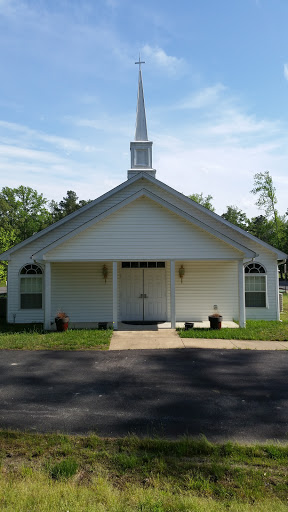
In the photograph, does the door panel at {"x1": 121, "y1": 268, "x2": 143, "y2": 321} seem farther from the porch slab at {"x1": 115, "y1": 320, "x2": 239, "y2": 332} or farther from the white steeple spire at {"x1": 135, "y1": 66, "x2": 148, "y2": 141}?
the white steeple spire at {"x1": 135, "y1": 66, "x2": 148, "y2": 141}

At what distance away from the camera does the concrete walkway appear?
1036 centimetres

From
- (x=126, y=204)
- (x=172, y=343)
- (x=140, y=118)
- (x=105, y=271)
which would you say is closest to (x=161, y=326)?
(x=172, y=343)

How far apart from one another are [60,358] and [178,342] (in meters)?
3.80

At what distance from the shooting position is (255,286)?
1534cm

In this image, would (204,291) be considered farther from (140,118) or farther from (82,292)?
(140,118)

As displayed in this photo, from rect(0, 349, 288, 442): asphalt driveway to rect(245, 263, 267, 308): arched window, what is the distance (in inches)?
226

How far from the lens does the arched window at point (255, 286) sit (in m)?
15.3

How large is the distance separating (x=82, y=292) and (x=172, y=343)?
5634 millimetres

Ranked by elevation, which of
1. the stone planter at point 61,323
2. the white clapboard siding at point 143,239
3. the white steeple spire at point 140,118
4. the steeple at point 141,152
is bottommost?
the stone planter at point 61,323

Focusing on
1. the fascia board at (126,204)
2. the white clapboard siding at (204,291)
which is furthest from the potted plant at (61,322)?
the white clapboard siding at (204,291)

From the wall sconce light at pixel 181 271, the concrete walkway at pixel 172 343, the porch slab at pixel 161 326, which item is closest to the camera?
the concrete walkway at pixel 172 343

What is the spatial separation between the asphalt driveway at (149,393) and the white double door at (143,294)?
504 cm

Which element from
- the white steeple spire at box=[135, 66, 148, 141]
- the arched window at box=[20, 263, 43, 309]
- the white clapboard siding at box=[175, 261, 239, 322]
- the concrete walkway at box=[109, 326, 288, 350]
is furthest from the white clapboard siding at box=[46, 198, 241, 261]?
the white steeple spire at box=[135, 66, 148, 141]

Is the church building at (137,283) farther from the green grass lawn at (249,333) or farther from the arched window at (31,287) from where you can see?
the green grass lawn at (249,333)
